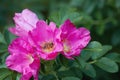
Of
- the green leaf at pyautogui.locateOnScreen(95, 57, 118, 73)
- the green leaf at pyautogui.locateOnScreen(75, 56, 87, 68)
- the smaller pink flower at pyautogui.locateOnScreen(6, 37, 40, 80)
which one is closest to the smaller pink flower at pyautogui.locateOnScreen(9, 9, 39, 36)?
the smaller pink flower at pyautogui.locateOnScreen(6, 37, 40, 80)

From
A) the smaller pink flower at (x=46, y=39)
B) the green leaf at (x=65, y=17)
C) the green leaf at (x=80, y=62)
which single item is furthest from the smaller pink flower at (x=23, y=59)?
the green leaf at (x=65, y=17)

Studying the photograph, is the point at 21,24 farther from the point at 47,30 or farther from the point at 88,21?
the point at 88,21

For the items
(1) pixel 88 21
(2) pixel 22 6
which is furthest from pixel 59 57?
(2) pixel 22 6

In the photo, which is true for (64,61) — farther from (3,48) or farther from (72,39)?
(3,48)

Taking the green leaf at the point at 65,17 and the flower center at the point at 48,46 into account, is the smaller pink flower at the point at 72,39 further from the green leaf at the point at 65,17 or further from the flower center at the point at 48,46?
the green leaf at the point at 65,17

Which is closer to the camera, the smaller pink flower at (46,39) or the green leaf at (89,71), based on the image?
the smaller pink flower at (46,39)

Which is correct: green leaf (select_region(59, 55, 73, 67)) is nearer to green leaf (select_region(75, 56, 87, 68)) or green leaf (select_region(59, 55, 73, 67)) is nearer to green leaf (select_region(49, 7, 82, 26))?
green leaf (select_region(75, 56, 87, 68))

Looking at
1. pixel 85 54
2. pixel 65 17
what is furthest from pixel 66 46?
pixel 65 17
